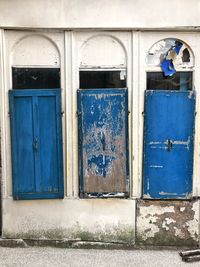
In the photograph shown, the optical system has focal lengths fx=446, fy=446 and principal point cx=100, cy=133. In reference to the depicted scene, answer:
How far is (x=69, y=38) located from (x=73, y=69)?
43cm

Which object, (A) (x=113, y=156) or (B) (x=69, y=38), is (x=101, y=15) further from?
(A) (x=113, y=156)

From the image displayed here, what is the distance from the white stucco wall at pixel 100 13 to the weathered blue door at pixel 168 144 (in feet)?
3.22

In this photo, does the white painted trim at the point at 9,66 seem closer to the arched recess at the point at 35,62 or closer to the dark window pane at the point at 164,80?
the arched recess at the point at 35,62

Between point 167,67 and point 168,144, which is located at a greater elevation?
point 167,67

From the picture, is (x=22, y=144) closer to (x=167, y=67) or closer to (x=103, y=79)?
(x=103, y=79)

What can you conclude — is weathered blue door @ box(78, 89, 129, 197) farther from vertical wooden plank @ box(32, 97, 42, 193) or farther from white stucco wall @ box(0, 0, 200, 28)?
white stucco wall @ box(0, 0, 200, 28)

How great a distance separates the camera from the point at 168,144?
20.4 ft

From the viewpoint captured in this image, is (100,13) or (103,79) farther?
(103,79)

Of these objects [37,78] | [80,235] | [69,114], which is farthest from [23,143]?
[80,235]

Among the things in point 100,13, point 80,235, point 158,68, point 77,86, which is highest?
point 100,13

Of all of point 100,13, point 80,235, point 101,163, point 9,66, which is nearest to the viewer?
point 100,13

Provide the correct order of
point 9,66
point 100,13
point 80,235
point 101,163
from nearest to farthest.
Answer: point 100,13, point 9,66, point 101,163, point 80,235

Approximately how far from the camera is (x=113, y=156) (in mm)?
6266

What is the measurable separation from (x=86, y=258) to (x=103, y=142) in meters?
1.59
